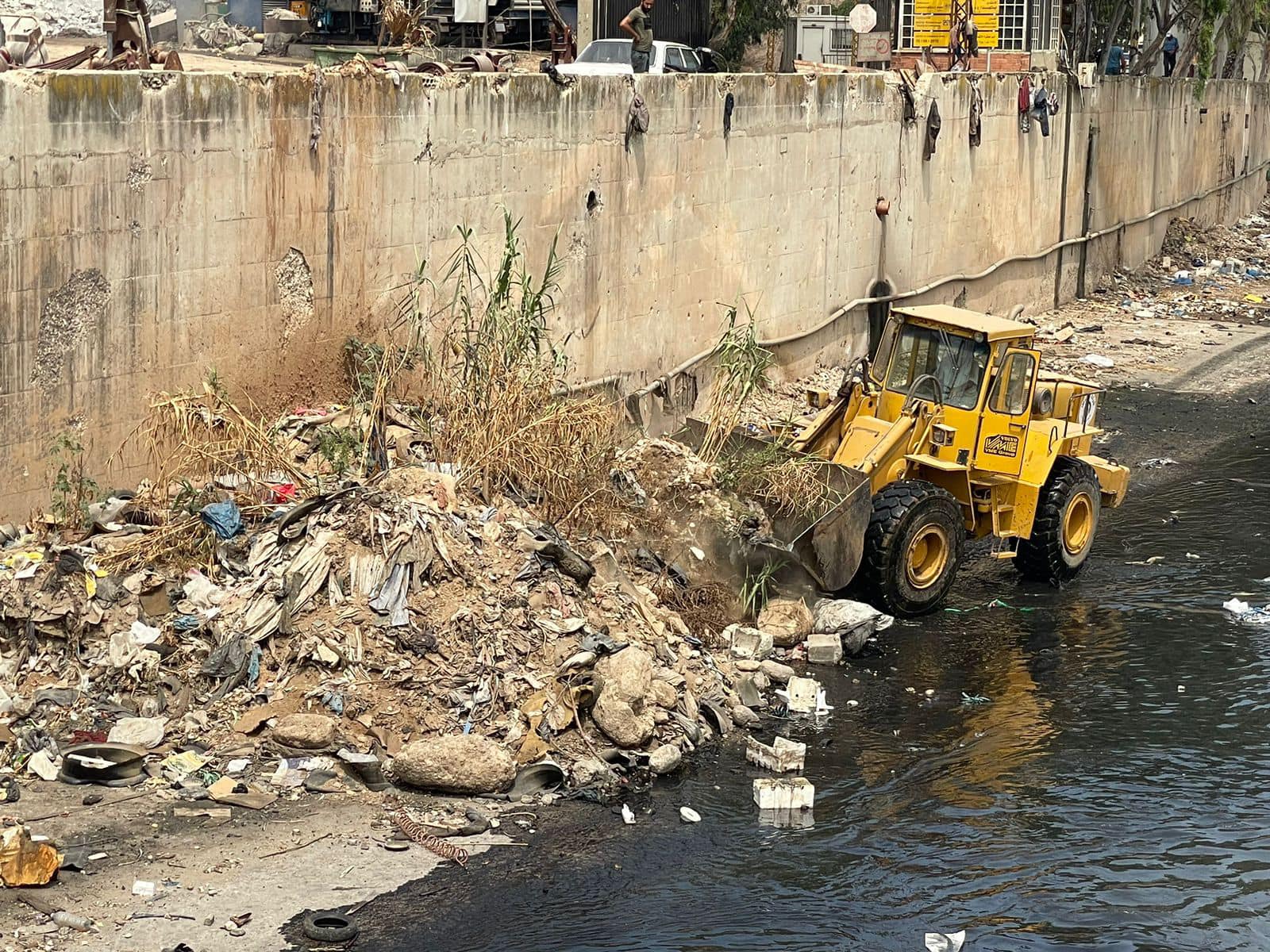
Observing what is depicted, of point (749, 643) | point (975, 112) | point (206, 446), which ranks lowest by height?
point (749, 643)

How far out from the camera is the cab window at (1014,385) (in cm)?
1089

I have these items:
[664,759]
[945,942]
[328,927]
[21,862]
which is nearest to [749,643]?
[664,759]

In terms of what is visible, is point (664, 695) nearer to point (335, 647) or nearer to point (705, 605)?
point (705, 605)

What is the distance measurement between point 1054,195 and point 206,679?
1666 centimetres

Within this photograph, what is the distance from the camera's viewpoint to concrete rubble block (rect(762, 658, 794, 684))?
9.78 m

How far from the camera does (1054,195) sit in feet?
73.5

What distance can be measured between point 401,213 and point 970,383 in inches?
159

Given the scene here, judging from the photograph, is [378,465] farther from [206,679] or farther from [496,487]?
[206,679]

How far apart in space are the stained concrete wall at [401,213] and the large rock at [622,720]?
3.36 meters

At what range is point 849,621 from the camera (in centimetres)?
1033

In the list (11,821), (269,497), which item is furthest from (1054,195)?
(11,821)

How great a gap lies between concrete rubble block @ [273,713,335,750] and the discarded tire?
53.9 inches

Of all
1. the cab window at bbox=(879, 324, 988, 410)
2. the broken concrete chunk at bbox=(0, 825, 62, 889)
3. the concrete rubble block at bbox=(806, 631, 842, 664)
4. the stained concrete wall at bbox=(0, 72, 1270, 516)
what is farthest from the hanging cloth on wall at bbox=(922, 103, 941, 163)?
the broken concrete chunk at bbox=(0, 825, 62, 889)

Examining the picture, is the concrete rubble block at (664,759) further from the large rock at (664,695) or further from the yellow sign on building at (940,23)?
the yellow sign on building at (940,23)
